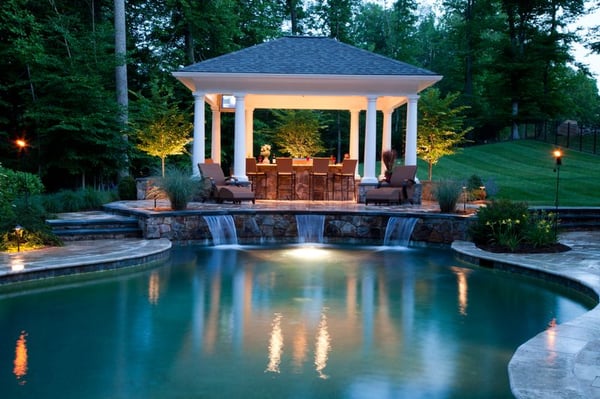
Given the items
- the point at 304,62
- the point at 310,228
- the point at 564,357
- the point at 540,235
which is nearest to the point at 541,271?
the point at 540,235

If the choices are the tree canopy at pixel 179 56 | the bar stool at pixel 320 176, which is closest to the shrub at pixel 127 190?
the tree canopy at pixel 179 56

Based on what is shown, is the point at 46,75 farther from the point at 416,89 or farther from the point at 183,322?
the point at 183,322

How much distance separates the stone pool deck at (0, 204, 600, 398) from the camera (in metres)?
3.69

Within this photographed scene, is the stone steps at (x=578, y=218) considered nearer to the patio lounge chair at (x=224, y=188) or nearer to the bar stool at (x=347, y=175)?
the bar stool at (x=347, y=175)

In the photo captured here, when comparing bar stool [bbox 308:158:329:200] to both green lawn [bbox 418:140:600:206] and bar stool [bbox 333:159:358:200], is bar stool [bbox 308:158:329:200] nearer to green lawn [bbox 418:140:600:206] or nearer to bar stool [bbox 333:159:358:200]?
bar stool [bbox 333:159:358:200]

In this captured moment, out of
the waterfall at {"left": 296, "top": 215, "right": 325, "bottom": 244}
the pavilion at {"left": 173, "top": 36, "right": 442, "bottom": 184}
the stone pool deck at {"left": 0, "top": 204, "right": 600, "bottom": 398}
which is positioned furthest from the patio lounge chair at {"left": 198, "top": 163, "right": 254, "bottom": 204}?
the stone pool deck at {"left": 0, "top": 204, "right": 600, "bottom": 398}

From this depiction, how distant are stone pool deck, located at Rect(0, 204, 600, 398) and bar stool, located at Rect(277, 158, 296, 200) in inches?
206

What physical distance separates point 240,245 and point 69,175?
8.51m

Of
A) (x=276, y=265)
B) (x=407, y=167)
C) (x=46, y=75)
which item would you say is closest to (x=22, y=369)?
(x=276, y=265)

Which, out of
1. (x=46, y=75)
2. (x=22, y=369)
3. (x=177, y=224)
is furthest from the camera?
(x=46, y=75)

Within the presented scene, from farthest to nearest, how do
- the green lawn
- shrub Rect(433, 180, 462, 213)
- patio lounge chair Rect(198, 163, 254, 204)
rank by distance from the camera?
the green lawn
patio lounge chair Rect(198, 163, 254, 204)
shrub Rect(433, 180, 462, 213)

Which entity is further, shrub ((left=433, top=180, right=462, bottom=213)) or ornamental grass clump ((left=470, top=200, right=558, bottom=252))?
shrub ((left=433, top=180, right=462, bottom=213))

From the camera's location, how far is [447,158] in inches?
1058

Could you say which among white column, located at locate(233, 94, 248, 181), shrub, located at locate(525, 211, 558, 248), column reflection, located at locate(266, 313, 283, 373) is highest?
white column, located at locate(233, 94, 248, 181)
